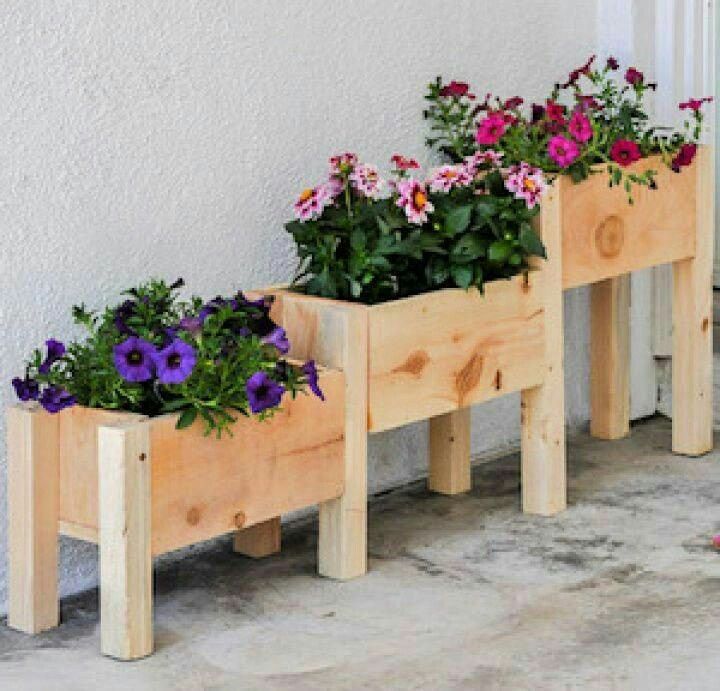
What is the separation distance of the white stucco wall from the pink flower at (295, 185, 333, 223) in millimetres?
149

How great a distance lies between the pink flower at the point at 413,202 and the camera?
130 inches

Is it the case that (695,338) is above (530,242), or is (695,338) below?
below

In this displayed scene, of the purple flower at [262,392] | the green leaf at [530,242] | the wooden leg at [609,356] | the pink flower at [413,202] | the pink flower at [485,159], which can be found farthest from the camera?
the wooden leg at [609,356]

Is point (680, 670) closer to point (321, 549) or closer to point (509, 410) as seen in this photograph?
point (321, 549)

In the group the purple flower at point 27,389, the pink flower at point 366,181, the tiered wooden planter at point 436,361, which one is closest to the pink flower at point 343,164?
the pink flower at point 366,181

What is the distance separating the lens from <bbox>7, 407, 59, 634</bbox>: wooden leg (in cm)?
292

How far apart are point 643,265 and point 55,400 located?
148cm

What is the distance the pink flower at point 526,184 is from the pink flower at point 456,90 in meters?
0.33

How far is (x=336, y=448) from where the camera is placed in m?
3.18

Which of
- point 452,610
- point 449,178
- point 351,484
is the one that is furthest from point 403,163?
point 452,610

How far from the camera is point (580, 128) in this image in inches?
146

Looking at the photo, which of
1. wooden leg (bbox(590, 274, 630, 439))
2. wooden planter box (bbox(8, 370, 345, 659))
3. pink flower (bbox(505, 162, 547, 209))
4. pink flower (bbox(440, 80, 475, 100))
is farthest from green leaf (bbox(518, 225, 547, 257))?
wooden leg (bbox(590, 274, 630, 439))

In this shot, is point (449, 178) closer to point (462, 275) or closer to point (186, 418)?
point (462, 275)

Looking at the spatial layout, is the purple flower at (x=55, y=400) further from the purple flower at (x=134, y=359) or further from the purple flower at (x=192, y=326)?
the purple flower at (x=192, y=326)
